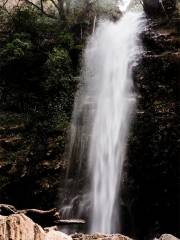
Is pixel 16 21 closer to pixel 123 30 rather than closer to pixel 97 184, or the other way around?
pixel 123 30

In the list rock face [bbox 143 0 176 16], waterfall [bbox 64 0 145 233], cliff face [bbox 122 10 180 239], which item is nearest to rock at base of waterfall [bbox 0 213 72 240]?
waterfall [bbox 64 0 145 233]

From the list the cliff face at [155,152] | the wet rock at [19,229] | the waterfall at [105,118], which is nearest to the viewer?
the wet rock at [19,229]

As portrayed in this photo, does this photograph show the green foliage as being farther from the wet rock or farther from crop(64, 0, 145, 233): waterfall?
the wet rock

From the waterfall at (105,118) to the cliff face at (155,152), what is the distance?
42 cm

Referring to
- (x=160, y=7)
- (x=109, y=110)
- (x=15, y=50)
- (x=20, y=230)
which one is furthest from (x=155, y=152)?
(x=160, y=7)

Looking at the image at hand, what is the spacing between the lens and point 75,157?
12781mm

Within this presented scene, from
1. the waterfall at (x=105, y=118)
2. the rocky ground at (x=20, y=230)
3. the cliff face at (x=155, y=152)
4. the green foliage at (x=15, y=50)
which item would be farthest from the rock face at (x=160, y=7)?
the rocky ground at (x=20, y=230)

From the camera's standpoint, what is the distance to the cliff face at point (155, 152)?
38.0 feet

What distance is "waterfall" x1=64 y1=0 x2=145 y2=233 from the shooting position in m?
11.7

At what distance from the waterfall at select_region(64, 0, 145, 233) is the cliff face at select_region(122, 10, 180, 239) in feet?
1.38

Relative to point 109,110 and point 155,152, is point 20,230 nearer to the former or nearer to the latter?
point 155,152

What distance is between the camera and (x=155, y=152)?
1212cm

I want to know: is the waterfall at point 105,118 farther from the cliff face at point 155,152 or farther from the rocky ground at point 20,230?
the rocky ground at point 20,230

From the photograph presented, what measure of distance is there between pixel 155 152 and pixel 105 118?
2305mm
